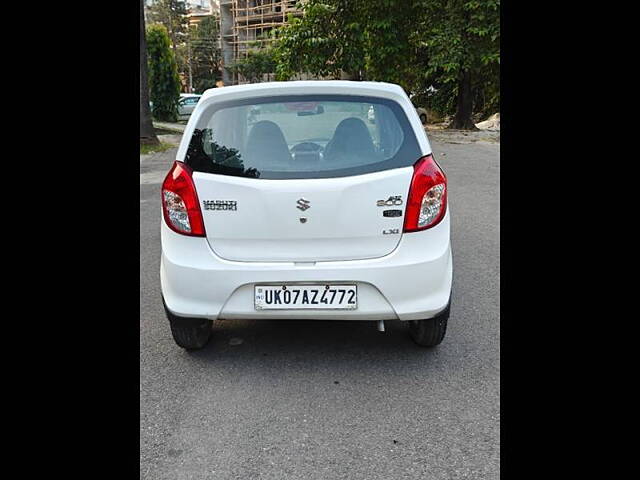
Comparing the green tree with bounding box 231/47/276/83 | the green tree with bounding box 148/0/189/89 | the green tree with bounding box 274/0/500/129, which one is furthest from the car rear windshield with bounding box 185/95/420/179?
the green tree with bounding box 148/0/189/89

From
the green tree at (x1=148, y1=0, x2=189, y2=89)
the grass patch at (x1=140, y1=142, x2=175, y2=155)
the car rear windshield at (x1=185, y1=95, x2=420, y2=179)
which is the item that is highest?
the green tree at (x1=148, y1=0, x2=189, y2=89)

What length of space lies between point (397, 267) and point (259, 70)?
55885 millimetres

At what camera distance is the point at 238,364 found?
138 inches

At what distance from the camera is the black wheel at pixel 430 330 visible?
3453 mm

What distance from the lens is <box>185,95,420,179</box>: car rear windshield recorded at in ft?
10.5

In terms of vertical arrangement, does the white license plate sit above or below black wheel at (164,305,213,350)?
above

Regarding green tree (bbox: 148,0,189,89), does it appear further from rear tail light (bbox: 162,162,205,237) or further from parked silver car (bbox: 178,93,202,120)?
rear tail light (bbox: 162,162,205,237)

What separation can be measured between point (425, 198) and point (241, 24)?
233 feet

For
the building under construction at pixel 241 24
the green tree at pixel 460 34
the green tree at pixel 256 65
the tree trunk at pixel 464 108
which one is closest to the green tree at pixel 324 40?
the green tree at pixel 460 34

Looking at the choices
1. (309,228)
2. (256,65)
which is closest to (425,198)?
(309,228)

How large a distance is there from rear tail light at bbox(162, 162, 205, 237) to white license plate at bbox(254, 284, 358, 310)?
497mm
